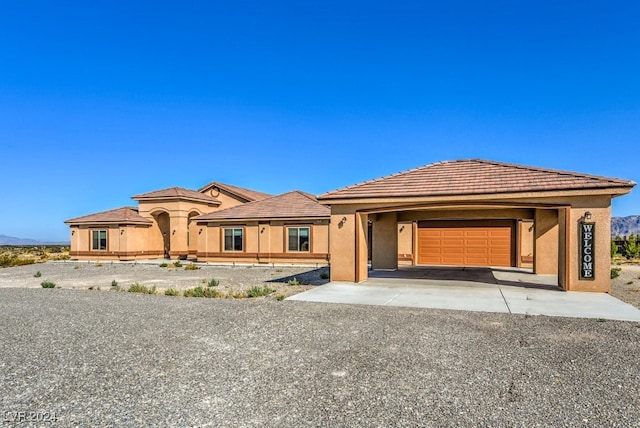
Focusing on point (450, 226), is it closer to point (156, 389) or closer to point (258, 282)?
point (258, 282)

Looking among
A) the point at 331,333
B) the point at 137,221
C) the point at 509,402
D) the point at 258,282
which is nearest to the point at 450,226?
the point at 258,282

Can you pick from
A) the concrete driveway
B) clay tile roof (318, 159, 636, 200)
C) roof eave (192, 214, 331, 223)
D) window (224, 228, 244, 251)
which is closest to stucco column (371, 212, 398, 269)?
the concrete driveway

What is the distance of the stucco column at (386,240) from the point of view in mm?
20766

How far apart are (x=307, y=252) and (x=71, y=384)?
21.4 m

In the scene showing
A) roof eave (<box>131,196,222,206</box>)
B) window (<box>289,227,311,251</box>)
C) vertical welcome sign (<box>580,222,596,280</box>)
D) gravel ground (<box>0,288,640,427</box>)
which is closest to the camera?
gravel ground (<box>0,288,640,427</box>)

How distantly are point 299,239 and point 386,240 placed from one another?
7763 millimetres

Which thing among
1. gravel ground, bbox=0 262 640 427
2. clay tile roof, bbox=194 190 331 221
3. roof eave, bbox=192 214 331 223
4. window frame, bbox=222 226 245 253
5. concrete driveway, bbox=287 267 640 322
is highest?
clay tile roof, bbox=194 190 331 221

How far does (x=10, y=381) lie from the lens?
5844mm

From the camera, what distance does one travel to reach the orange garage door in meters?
22.2

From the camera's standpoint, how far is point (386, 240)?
20953 millimetres

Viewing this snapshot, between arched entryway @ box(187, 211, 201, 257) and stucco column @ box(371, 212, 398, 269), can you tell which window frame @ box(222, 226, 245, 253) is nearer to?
arched entryway @ box(187, 211, 201, 257)

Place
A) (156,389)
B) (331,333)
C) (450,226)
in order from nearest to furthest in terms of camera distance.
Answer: (156,389), (331,333), (450,226)

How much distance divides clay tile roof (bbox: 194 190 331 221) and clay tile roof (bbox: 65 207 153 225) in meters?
5.97

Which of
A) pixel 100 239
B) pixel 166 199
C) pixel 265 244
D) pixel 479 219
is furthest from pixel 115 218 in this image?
pixel 479 219
